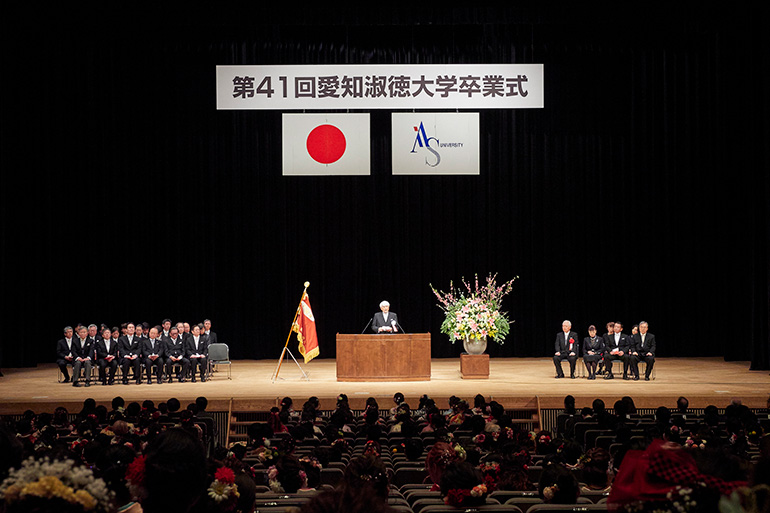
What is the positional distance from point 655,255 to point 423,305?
4.70 meters

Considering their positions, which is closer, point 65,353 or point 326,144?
point 65,353

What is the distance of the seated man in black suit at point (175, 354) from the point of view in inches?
508

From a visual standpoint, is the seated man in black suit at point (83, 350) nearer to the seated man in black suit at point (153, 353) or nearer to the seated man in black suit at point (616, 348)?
the seated man in black suit at point (153, 353)

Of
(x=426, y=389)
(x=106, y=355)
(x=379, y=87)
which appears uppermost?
(x=379, y=87)

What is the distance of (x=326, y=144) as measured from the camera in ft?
51.7

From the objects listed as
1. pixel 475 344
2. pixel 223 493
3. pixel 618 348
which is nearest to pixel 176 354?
pixel 475 344

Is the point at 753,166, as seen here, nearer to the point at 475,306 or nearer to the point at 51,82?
the point at 475,306

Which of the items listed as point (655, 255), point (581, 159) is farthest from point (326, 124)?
point (655, 255)

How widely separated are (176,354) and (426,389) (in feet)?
13.6

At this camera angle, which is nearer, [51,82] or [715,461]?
[715,461]

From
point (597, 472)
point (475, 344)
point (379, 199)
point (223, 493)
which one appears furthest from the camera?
point (379, 199)

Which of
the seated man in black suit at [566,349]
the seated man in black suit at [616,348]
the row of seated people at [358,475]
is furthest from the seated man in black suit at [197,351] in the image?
the seated man in black suit at [616,348]

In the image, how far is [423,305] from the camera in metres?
16.6

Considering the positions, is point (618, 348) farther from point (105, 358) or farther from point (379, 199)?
point (105, 358)
